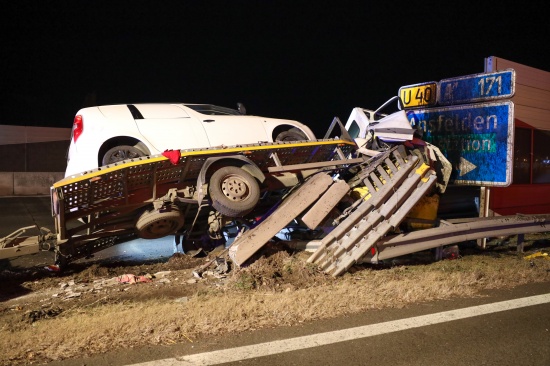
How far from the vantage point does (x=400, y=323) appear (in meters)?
4.42

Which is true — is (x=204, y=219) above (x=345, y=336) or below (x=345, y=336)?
above

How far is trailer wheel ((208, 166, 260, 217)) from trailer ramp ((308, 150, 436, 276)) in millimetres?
1138

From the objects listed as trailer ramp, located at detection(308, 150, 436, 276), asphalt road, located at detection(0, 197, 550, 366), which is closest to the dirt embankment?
asphalt road, located at detection(0, 197, 550, 366)

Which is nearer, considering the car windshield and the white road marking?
the white road marking

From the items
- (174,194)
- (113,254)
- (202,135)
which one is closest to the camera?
(174,194)

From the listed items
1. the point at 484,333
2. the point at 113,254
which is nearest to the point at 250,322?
the point at 484,333

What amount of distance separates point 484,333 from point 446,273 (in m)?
1.92

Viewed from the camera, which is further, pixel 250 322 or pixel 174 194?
pixel 174 194

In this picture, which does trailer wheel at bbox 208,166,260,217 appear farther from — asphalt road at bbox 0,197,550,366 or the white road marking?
the white road marking

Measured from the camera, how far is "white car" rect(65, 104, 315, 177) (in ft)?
19.6

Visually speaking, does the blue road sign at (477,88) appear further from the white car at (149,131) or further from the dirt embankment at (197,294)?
the white car at (149,131)

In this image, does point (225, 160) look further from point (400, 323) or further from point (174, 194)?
point (400, 323)

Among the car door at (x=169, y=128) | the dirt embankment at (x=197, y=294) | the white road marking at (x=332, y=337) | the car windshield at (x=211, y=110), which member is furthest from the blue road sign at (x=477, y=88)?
the car door at (x=169, y=128)

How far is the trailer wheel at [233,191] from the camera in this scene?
18.9ft
